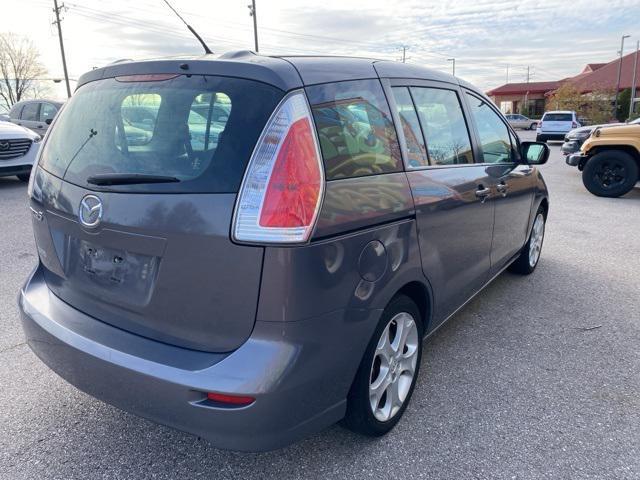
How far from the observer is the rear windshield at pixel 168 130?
186 centimetres

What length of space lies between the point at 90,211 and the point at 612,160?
980 centimetres

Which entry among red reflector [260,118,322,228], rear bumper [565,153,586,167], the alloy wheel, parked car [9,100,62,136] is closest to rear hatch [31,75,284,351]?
red reflector [260,118,322,228]

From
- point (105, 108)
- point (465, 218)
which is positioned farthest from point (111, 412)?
point (465, 218)

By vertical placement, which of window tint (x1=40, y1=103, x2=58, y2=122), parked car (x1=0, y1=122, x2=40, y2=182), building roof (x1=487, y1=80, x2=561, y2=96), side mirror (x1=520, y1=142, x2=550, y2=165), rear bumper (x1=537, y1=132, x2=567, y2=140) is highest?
building roof (x1=487, y1=80, x2=561, y2=96)

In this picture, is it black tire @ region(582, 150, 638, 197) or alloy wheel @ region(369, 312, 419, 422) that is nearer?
alloy wheel @ region(369, 312, 419, 422)

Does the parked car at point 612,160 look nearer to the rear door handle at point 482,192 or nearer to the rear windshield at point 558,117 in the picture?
the rear door handle at point 482,192

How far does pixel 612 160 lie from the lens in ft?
31.0

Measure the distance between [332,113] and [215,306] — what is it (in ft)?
2.92

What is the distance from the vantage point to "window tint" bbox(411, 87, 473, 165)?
110 inches

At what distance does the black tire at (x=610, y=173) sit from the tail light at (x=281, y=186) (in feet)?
30.4

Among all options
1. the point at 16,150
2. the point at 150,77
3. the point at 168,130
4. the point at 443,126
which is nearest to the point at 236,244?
the point at 168,130

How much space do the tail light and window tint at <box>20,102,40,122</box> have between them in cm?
1624

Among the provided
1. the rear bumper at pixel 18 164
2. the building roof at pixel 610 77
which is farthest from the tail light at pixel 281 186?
the building roof at pixel 610 77

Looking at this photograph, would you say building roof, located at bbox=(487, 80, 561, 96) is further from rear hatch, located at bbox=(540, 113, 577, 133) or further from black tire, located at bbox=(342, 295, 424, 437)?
black tire, located at bbox=(342, 295, 424, 437)
